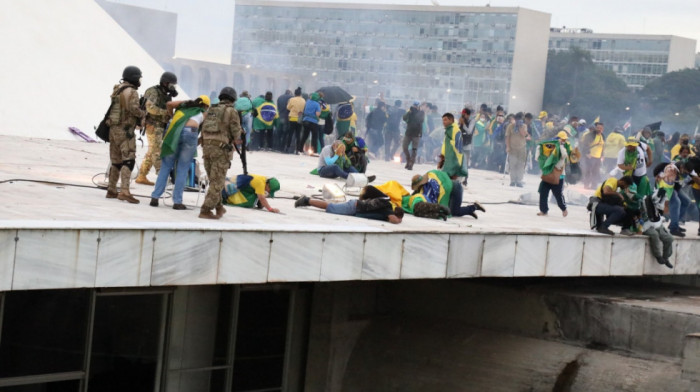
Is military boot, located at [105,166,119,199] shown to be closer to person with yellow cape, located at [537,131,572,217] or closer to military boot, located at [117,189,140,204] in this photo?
military boot, located at [117,189,140,204]

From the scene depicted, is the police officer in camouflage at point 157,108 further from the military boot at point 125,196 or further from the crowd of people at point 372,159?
the military boot at point 125,196

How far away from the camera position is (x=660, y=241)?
1399cm

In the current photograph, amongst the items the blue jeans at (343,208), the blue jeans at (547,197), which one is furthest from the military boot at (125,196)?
the blue jeans at (547,197)

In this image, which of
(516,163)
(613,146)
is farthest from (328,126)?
(613,146)

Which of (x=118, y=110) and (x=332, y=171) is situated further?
(x=332, y=171)

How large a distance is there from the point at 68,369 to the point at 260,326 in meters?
2.47

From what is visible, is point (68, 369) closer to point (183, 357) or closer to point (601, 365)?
point (183, 357)

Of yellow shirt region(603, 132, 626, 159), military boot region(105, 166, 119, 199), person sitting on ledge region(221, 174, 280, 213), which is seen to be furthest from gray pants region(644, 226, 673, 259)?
yellow shirt region(603, 132, 626, 159)

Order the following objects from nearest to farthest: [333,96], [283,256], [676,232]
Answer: [283,256], [676,232], [333,96]

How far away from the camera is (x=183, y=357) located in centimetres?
1196

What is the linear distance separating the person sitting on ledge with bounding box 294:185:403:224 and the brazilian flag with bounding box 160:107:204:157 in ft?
7.24

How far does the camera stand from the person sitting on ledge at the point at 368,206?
12.5m

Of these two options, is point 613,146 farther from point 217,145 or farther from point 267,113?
point 217,145

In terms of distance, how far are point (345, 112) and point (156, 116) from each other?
12.0m
